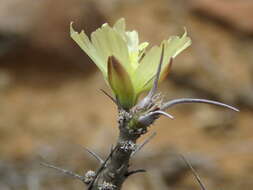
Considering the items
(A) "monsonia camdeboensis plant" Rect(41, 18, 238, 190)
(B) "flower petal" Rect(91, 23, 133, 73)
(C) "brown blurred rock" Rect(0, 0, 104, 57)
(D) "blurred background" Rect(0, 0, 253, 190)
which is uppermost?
(B) "flower petal" Rect(91, 23, 133, 73)

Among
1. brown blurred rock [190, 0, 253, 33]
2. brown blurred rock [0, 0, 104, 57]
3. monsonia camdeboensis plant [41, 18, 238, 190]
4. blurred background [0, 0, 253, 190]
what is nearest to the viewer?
monsonia camdeboensis plant [41, 18, 238, 190]

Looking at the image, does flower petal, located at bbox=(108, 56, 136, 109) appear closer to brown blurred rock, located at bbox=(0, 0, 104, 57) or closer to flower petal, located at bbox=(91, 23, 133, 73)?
flower petal, located at bbox=(91, 23, 133, 73)

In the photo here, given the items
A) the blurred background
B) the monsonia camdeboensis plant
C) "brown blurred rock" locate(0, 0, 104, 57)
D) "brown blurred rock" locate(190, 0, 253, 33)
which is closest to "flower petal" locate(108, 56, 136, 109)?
the monsonia camdeboensis plant

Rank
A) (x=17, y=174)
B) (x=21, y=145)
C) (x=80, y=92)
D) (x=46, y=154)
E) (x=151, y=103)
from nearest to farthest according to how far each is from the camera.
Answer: (x=151, y=103), (x=17, y=174), (x=46, y=154), (x=21, y=145), (x=80, y=92)

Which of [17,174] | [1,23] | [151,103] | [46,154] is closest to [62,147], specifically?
[46,154]

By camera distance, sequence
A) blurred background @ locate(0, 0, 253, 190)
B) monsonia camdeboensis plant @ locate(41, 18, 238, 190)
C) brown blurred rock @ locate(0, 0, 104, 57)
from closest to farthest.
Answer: monsonia camdeboensis plant @ locate(41, 18, 238, 190) → blurred background @ locate(0, 0, 253, 190) → brown blurred rock @ locate(0, 0, 104, 57)

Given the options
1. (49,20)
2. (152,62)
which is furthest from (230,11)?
(152,62)

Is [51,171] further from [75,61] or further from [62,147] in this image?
[75,61]

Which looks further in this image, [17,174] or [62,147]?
[62,147]
